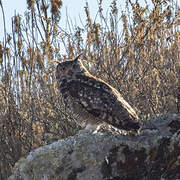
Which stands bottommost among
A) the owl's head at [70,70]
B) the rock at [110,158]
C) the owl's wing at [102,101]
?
the rock at [110,158]

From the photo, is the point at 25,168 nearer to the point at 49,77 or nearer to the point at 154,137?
the point at 154,137

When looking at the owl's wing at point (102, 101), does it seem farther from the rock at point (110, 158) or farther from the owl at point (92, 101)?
the rock at point (110, 158)

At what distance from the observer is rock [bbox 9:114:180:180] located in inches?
96.1

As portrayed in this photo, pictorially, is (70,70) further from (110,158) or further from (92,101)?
(110,158)

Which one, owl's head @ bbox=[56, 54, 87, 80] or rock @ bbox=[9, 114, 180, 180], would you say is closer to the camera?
rock @ bbox=[9, 114, 180, 180]

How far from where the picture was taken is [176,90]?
14.0 feet

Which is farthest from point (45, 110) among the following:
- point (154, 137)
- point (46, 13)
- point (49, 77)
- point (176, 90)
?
point (154, 137)

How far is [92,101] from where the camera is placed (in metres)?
3.07

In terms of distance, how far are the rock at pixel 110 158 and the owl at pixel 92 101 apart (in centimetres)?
15

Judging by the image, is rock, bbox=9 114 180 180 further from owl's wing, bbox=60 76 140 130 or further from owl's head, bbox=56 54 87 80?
owl's head, bbox=56 54 87 80

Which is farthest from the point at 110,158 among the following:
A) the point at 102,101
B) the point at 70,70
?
the point at 70,70

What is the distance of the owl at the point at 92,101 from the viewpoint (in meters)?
2.79

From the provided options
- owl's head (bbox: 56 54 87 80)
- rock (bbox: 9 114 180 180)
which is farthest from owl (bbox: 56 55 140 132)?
rock (bbox: 9 114 180 180)

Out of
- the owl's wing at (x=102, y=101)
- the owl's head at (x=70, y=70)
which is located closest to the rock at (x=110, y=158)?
the owl's wing at (x=102, y=101)
